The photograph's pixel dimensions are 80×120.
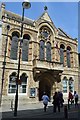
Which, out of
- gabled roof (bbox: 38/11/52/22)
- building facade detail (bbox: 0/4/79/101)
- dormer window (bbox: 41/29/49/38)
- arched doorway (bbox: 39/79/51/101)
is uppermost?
gabled roof (bbox: 38/11/52/22)

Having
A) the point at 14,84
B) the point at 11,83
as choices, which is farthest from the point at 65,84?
the point at 11,83

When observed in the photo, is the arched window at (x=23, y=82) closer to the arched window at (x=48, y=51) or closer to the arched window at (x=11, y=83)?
the arched window at (x=11, y=83)

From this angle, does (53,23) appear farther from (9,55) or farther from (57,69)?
(9,55)

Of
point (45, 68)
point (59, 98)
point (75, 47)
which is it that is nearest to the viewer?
point (59, 98)

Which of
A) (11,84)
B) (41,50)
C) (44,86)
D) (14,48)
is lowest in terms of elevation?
(44,86)

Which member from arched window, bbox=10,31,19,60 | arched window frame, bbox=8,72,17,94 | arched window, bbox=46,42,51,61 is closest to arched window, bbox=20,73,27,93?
arched window frame, bbox=8,72,17,94

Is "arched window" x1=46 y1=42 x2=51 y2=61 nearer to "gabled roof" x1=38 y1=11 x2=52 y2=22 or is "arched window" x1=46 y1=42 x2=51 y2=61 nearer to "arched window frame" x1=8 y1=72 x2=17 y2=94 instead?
"gabled roof" x1=38 y1=11 x2=52 y2=22

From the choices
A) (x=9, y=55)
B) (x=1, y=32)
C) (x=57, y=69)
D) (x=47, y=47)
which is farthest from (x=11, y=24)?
(x=57, y=69)

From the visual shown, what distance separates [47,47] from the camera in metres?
27.3

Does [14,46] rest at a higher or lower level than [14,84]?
higher

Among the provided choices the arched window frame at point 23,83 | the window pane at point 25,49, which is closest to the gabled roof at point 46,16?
the window pane at point 25,49

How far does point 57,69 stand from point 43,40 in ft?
15.1

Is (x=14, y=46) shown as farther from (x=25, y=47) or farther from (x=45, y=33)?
(x=45, y=33)

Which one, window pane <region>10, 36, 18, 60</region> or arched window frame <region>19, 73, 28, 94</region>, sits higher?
window pane <region>10, 36, 18, 60</region>
